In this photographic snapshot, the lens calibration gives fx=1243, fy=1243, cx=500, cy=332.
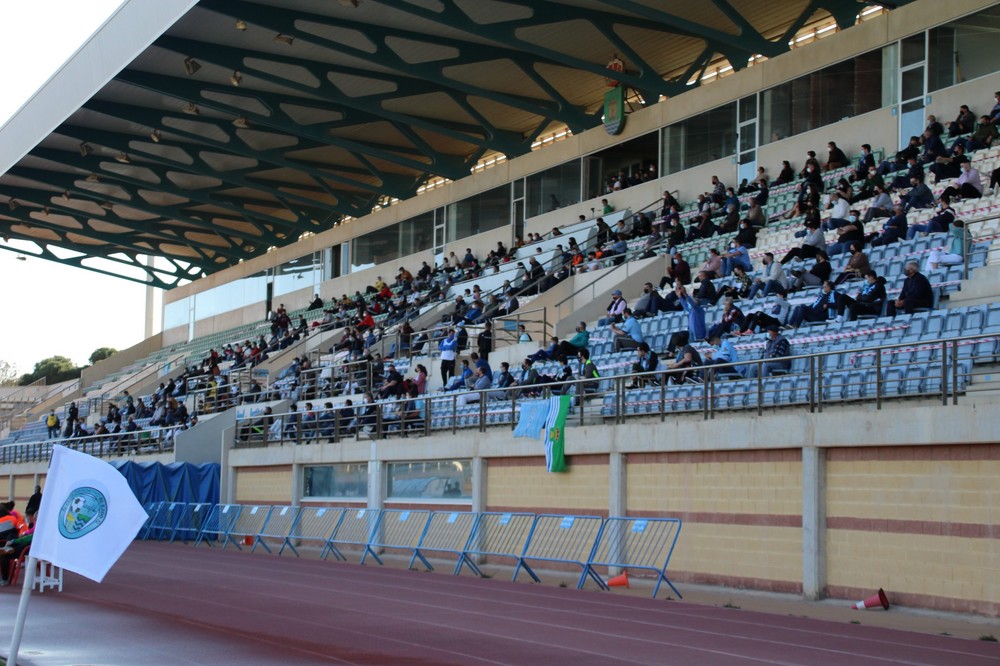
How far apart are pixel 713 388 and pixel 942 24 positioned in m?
13.6

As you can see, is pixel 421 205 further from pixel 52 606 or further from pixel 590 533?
pixel 52 606

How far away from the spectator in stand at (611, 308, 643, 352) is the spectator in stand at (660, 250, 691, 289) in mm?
2126

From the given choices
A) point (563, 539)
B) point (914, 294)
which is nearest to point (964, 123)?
point (914, 294)

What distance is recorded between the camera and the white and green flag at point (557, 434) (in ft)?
65.6

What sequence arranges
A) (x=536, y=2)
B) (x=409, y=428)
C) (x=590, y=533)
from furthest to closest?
(x=536, y=2)
(x=409, y=428)
(x=590, y=533)

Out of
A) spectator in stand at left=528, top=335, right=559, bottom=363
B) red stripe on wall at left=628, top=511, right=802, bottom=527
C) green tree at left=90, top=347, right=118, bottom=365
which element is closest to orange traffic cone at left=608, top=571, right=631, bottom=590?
red stripe on wall at left=628, top=511, right=802, bottom=527

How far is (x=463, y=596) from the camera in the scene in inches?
658

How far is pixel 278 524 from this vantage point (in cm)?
2678

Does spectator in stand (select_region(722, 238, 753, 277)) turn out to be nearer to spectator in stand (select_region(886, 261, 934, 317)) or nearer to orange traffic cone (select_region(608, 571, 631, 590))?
spectator in stand (select_region(886, 261, 934, 317))

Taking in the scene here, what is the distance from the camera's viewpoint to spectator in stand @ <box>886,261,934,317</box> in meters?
17.7

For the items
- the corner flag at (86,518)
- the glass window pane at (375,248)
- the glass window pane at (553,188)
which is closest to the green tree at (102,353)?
the glass window pane at (375,248)

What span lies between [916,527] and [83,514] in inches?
386

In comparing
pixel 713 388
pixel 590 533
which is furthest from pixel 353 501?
pixel 713 388

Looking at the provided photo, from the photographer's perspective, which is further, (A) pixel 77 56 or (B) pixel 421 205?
(B) pixel 421 205
